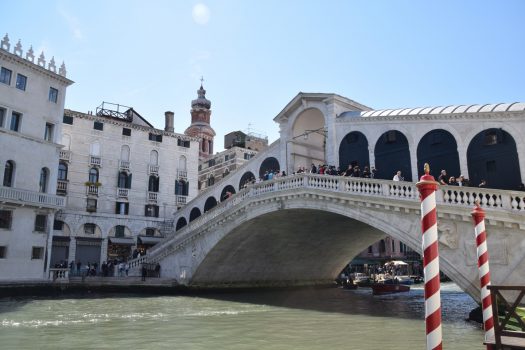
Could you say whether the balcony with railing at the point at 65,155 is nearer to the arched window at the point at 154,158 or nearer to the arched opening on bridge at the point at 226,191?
the arched window at the point at 154,158

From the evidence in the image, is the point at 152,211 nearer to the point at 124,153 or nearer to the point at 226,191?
the point at 124,153

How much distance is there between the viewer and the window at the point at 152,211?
34.0 meters

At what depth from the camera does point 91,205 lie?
31.8 metres

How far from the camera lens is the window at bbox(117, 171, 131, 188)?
33.0 metres

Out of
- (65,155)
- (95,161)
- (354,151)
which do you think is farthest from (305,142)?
(65,155)

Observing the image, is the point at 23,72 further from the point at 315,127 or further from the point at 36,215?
the point at 315,127

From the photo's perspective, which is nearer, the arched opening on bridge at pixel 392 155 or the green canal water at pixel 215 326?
the green canal water at pixel 215 326

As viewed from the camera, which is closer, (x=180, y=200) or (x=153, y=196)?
(x=153, y=196)

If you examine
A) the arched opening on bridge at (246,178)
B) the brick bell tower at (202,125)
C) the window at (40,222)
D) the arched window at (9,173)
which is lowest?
the window at (40,222)

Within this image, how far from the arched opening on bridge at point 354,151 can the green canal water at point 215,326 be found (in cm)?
653

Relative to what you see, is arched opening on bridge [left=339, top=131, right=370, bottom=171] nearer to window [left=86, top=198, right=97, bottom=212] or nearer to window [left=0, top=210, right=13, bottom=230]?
window [left=0, top=210, right=13, bottom=230]

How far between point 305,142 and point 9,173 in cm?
1596

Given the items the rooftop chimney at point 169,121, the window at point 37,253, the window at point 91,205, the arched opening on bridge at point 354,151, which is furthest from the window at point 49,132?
the arched opening on bridge at point 354,151

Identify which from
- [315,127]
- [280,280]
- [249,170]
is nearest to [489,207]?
[315,127]
